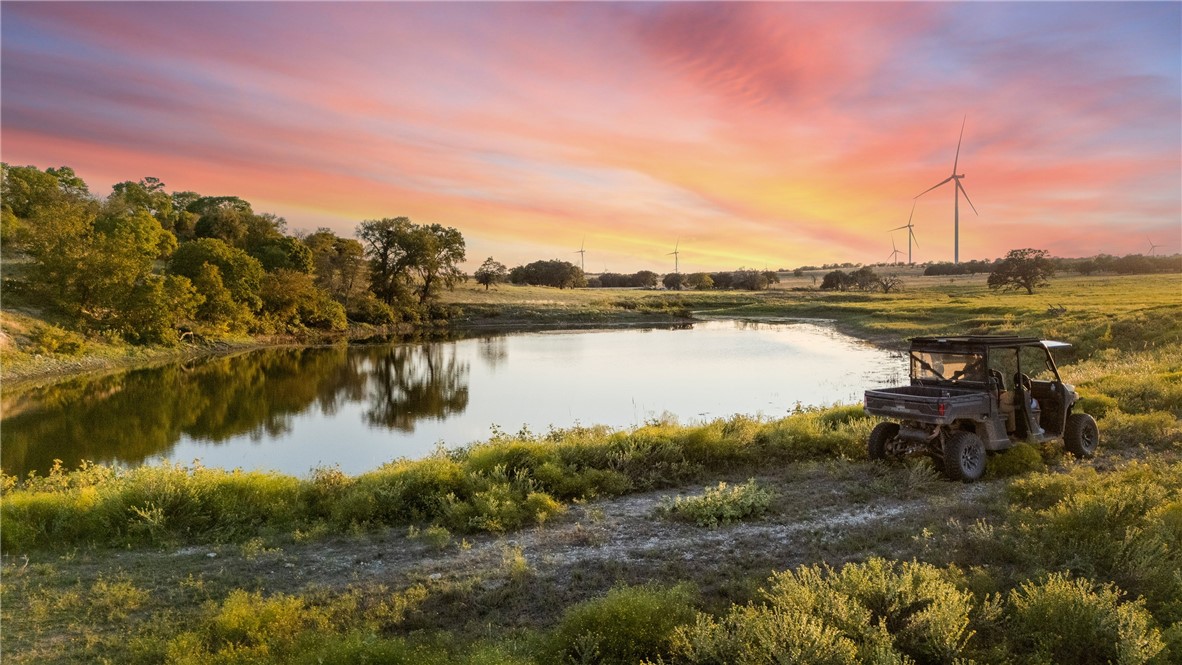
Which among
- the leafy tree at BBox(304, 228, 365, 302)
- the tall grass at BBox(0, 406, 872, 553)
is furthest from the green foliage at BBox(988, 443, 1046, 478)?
the leafy tree at BBox(304, 228, 365, 302)

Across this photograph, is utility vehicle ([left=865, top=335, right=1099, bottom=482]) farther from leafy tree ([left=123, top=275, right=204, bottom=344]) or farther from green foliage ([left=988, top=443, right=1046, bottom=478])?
leafy tree ([left=123, top=275, right=204, bottom=344])

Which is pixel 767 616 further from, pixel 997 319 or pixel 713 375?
pixel 997 319

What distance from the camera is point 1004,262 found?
75188 millimetres

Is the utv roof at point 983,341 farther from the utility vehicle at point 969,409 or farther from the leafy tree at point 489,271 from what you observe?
the leafy tree at point 489,271

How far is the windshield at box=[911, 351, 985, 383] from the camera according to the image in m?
10.8

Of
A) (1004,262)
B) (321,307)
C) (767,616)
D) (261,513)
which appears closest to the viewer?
(767,616)

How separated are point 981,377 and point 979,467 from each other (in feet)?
5.02

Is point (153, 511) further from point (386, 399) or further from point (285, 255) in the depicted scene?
point (285, 255)

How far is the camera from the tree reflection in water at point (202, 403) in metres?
19.2

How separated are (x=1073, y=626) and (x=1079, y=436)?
795 cm

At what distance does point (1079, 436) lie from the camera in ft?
37.5

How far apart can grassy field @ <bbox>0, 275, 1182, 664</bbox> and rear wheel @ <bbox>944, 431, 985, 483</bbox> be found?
271 millimetres

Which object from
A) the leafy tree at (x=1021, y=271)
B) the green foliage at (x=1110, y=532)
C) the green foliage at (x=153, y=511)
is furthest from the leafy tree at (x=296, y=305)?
the leafy tree at (x=1021, y=271)

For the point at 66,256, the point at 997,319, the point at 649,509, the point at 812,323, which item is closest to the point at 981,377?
the point at 649,509
